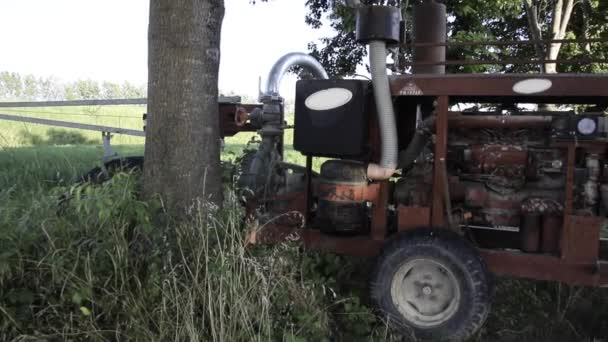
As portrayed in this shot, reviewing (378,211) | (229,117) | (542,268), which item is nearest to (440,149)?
(378,211)

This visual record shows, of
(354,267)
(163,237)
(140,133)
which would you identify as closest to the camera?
(163,237)

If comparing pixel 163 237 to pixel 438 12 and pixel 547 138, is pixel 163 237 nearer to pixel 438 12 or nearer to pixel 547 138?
pixel 547 138

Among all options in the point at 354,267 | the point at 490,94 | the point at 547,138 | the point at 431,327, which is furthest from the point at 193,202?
the point at 547,138

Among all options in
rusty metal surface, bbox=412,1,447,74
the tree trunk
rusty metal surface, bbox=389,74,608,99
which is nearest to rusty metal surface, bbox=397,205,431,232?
rusty metal surface, bbox=389,74,608,99

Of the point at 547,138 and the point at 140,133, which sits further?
the point at 140,133

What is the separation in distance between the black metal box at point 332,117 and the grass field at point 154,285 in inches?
27.8

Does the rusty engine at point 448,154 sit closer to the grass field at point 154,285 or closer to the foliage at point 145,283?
the grass field at point 154,285

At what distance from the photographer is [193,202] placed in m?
3.53

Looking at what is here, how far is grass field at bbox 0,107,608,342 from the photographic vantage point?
2.78 metres

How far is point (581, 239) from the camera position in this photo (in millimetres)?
3312

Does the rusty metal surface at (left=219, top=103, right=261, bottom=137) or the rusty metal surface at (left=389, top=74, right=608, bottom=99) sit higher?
the rusty metal surface at (left=389, top=74, right=608, bottom=99)

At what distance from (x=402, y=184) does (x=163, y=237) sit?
5.83 feet

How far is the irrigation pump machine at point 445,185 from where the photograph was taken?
3.29m

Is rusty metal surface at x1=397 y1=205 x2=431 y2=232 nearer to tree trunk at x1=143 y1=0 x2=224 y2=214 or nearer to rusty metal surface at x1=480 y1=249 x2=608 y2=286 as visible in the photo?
rusty metal surface at x1=480 y1=249 x2=608 y2=286
